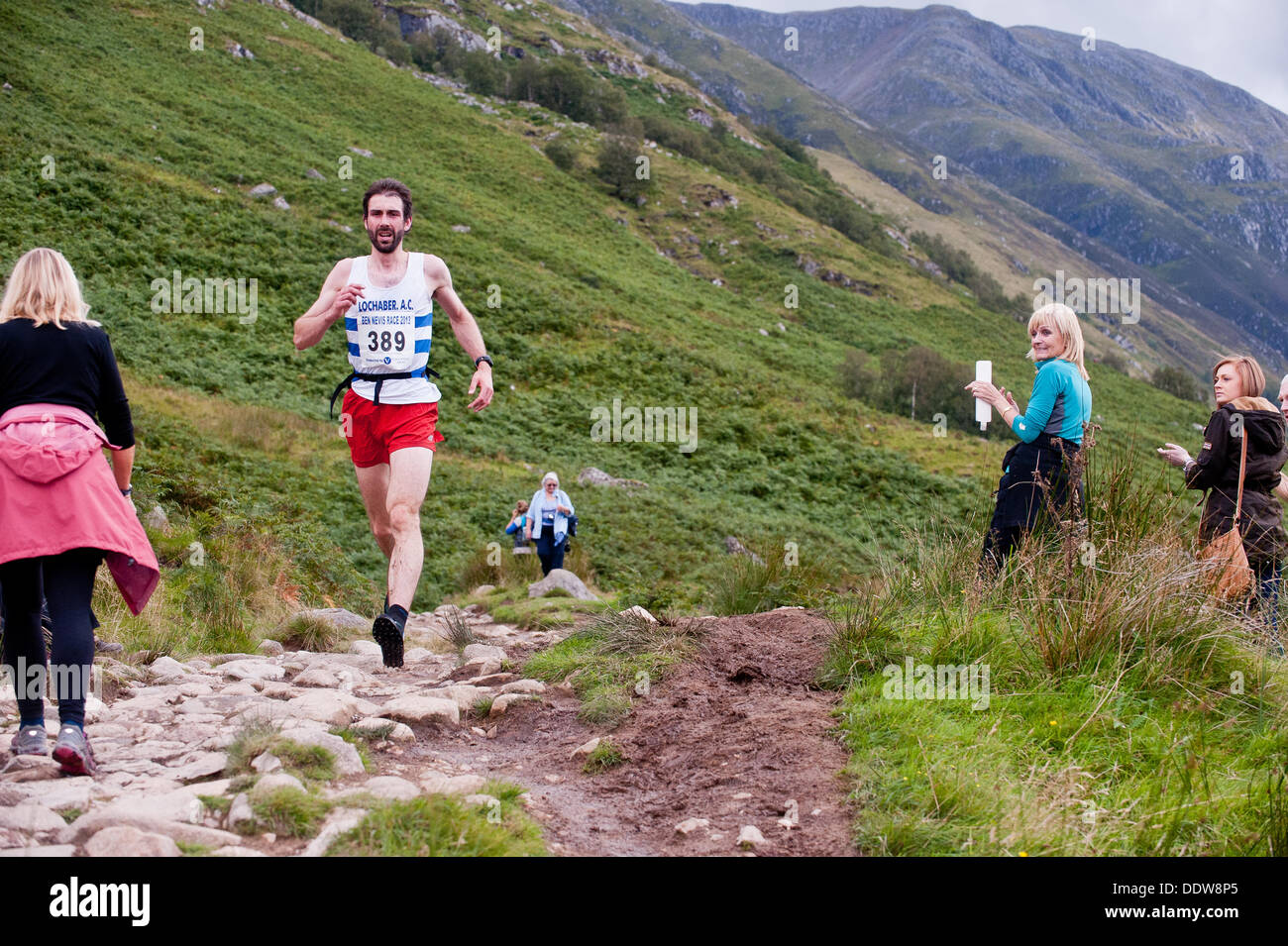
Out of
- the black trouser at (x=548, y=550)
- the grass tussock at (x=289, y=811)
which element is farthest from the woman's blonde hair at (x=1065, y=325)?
the black trouser at (x=548, y=550)

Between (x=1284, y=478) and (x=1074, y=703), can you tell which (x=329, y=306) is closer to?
(x=1074, y=703)

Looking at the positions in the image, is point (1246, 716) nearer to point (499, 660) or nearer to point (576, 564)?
point (499, 660)

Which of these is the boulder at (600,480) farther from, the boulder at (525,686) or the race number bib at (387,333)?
the boulder at (525,686)

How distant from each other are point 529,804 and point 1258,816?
2348 millimetres

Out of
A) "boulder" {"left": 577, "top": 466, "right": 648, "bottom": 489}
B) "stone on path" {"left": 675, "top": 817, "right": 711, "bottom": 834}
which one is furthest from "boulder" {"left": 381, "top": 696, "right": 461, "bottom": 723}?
"boulder" {"left": 577, "top": 466, "right": 648, "bottom": 489}

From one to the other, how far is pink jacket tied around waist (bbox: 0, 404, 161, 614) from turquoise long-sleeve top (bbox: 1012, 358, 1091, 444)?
4.60 meters

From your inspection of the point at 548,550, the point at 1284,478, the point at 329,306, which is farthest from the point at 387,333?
the point at 548,550

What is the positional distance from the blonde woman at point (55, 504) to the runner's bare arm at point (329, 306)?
145cm

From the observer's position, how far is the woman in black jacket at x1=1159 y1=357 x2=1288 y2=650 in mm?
5508

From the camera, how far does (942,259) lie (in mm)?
90438

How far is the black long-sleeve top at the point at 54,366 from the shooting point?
3568 millimetres

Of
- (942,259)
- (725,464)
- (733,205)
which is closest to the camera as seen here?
(725,464)
